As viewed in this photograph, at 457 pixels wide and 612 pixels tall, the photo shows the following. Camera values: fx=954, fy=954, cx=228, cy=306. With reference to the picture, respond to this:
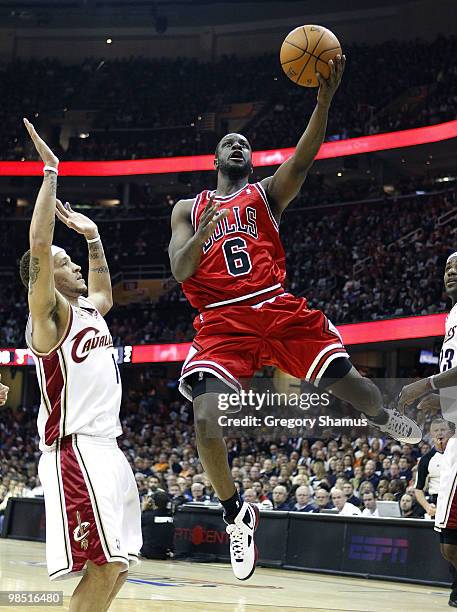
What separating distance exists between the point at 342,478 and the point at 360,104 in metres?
18.9

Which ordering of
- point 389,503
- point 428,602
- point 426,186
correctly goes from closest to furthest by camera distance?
point 428,602, point 389,503, point 426,186

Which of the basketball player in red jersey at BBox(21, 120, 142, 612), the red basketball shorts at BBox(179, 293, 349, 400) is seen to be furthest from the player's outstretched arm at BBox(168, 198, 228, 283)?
the basketball player in red jersey at BBox(21, 120, 142, 612)

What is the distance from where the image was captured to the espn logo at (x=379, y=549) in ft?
35.9

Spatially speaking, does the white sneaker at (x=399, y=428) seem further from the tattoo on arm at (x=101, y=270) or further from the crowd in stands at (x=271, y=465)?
the crowd in stands at (x=271, y=465)

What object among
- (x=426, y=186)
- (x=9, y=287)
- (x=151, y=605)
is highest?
(x=426, y=186)

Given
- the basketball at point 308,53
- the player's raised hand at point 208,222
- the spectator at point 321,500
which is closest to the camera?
the player's raised hand at point 208,222

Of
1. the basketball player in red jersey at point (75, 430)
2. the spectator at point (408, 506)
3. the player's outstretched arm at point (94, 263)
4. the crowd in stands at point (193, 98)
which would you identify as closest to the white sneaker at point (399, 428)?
the basketball player in red jersey at point (75, 430)

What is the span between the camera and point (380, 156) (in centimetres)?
2928

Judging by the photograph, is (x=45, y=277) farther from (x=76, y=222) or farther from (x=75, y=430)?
(x=76, y=222)

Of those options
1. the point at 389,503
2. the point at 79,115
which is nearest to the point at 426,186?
the point at 79,115

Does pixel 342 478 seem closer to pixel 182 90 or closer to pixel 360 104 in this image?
pixel 360 104

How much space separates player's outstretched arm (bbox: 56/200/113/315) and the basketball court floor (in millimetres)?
2573

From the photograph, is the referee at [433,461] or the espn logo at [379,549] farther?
the espn logo at [379,549]

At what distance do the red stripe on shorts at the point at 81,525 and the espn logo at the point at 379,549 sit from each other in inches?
269
